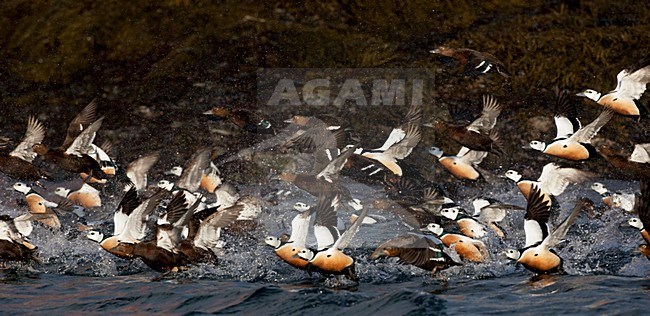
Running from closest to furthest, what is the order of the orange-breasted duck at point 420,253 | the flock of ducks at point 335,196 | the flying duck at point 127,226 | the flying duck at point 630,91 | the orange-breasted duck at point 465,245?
the orange-breasted duck at point 420,253 < the flock of ducks at point 335,196 < the orange-breasted duck at point 465,245 < the flying duck at point 127,226 < the flying duck at point 630,91

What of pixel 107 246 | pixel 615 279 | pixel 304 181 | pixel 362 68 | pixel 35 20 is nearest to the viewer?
pixel 615 279

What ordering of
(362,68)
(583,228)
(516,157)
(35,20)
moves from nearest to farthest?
(583,228) → (516,157) → (362,68) → (35,20)

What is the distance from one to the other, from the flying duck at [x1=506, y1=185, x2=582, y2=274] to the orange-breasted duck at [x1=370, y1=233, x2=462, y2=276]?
62cm

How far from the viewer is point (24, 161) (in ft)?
40.3

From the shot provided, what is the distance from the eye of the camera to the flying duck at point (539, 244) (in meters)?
9.78

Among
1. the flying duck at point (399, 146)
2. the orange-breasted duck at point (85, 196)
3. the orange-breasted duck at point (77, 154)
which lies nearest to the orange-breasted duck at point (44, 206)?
the orange-breasted duck at point (85, 196)

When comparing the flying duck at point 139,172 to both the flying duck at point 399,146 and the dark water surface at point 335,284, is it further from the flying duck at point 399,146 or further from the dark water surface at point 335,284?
the flying duck at point 399,146

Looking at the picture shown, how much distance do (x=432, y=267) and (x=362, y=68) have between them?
6299 mm

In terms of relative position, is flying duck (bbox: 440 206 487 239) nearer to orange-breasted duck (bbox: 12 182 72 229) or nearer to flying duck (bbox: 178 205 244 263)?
flying duck (bbox: 178 205 244 263)

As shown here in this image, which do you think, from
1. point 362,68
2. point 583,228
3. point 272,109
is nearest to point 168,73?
point 272,109

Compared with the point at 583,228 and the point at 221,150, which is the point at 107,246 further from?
the point at 583,228

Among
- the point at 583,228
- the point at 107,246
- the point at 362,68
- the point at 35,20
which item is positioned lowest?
the point at 583,228

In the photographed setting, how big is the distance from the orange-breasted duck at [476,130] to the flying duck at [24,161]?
15.5ft

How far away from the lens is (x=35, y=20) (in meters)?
17.0
